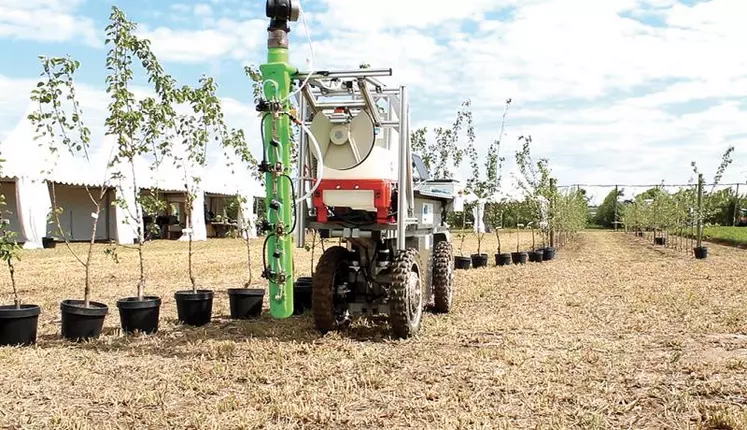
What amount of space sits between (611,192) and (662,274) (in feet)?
119

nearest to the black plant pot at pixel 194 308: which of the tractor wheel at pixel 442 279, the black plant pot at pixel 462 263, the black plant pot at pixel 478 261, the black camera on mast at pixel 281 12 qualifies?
the tractor wheel at pixel 442 279

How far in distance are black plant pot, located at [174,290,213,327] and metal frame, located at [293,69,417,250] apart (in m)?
1.54

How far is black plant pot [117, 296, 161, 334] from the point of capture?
Result: 6734 mm

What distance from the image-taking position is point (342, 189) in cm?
631

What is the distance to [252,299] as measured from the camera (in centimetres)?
786

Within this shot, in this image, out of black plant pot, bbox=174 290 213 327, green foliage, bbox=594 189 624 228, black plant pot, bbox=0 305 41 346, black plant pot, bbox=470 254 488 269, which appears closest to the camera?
black plant pot, bbox=0 305 41 346

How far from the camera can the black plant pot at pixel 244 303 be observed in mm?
7820

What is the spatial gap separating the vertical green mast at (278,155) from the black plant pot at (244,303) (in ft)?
6.01

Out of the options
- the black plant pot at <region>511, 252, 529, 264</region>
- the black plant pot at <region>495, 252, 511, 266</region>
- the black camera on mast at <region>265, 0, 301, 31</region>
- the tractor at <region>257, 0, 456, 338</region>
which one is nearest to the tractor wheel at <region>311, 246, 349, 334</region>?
the tractor at <region>257, 0, 456, 338</region>

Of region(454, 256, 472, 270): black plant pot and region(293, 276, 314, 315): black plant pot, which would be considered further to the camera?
region(454, 256, 472, 270): black plant pot

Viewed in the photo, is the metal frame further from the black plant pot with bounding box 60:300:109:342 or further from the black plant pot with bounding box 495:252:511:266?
the black plant pot with bounding box 495:252:511:266

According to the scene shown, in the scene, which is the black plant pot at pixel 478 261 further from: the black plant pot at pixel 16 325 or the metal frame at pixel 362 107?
the black plant pot at pixel 16 325

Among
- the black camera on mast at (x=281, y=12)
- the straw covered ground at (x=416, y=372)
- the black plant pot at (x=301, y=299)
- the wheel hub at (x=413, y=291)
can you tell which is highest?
the black camera on mast at (x=281, y=12)

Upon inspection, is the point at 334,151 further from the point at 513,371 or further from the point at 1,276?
the point at 1,276
